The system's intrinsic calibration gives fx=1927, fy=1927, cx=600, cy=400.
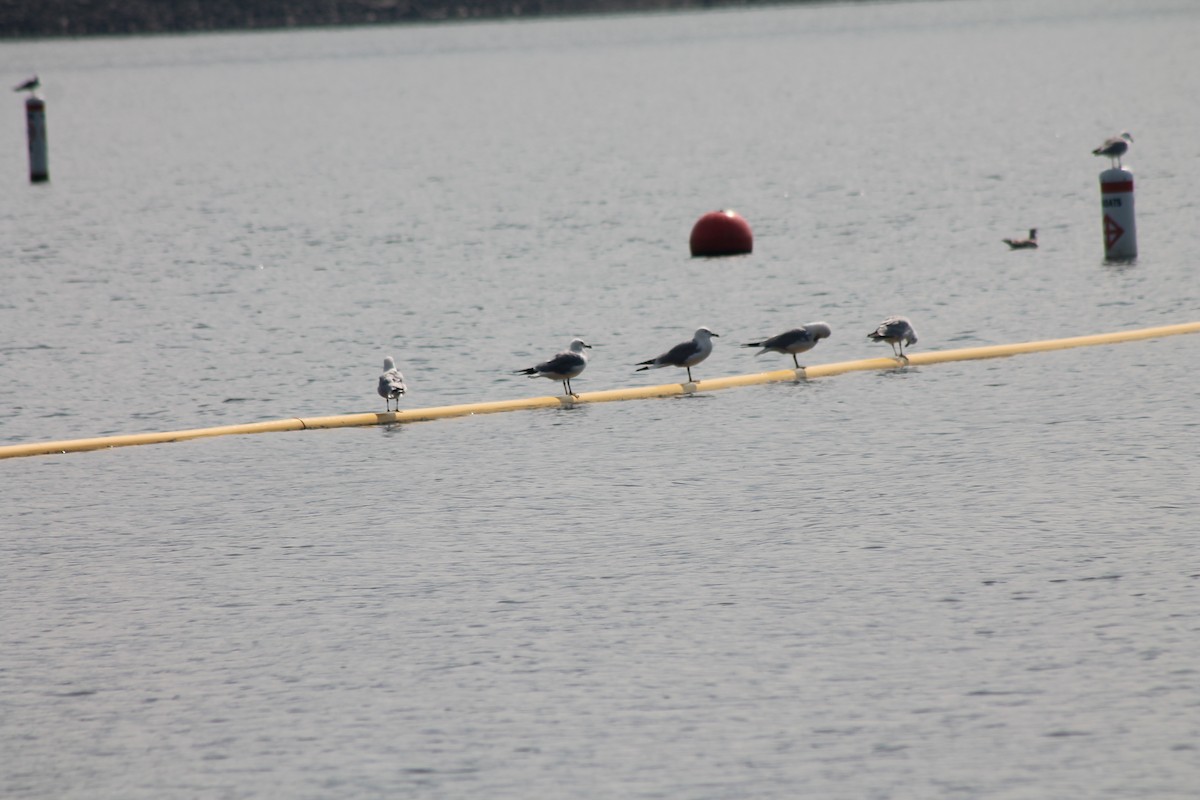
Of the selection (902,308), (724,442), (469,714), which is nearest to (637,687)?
(469,714)

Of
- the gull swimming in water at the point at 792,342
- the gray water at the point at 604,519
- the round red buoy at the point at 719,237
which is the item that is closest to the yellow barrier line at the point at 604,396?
the gray water at the point at 604,519

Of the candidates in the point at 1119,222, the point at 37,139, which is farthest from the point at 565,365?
the point at 37,139

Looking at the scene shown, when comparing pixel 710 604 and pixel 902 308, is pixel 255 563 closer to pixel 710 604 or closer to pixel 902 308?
pixel 710 604

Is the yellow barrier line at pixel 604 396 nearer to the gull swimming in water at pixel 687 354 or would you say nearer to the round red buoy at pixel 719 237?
the gull swimming in water at pixel 687 354

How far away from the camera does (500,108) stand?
67.2 metres

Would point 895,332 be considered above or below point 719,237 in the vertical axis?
below

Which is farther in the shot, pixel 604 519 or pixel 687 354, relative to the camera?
pixel 687 354

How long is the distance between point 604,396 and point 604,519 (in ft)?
13.6

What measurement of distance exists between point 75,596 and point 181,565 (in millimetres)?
739

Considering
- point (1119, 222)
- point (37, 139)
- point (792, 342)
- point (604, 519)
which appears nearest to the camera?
point (604, 519)

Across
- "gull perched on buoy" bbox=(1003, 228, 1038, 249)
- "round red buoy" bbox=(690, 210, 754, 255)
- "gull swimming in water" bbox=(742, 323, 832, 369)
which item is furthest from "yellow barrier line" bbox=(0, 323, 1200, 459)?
"round red buoy" bbox=(690, 210, 754, 255)

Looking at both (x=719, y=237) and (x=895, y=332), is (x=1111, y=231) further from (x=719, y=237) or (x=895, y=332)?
(x=895, y=332)

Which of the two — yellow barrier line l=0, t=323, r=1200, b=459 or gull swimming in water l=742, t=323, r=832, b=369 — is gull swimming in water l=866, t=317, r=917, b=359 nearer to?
yellow barrier line l=0, t=323, r=1200, b=459

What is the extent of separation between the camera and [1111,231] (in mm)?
→ 22281
